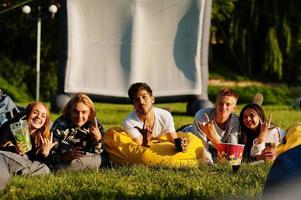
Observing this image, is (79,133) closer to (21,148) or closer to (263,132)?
(21,148)

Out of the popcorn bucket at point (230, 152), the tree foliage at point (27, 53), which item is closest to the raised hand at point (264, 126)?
the popcorn bucket at point (230, 152)

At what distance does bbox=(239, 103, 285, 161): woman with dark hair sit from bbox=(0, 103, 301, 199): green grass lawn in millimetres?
870

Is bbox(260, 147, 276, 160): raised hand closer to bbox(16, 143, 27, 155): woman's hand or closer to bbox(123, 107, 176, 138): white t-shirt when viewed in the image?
bbox(123, 107, 176, 138): white t-shirt

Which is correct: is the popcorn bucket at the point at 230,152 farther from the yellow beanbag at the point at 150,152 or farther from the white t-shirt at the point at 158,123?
the white t-shirt at the point at 158,123

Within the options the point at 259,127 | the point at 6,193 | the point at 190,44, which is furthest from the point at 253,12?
the point at 6,193

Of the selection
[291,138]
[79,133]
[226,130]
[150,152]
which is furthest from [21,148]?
[291,138]

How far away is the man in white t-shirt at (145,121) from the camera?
8.12m

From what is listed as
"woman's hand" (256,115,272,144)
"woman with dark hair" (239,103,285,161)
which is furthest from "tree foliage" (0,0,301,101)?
"woman's hand" (256,115,272,144)

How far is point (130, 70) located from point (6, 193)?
989cm

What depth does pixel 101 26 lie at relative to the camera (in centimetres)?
1599

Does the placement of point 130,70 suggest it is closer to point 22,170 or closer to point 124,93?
point 124,93

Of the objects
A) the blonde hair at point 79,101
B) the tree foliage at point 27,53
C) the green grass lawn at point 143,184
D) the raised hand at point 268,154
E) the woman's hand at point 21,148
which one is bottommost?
the tree foliage at point 27,53

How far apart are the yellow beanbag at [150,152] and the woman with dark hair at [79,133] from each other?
19cm

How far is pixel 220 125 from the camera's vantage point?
8453 mm
